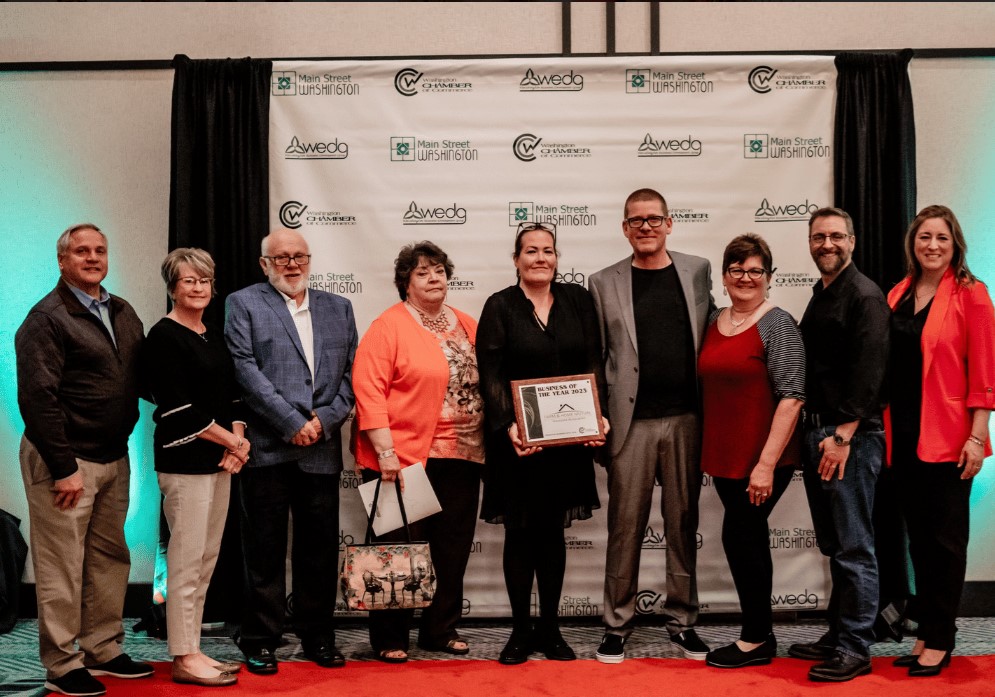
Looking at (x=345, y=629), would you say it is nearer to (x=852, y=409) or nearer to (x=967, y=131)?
(x=852, y=409)

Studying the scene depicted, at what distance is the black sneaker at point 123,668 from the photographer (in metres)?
3.21

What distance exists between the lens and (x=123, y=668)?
321cm

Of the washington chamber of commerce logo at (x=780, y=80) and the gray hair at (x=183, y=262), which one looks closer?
the gray hair at (x=183, y=262)

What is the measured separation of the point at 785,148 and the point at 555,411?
1889 millimetres

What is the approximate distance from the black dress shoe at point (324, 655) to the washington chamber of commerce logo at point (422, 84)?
2.56m

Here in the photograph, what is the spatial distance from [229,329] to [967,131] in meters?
3.68

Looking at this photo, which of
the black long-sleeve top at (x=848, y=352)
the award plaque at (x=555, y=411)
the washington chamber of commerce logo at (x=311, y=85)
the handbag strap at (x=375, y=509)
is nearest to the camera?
the black long-sleeve top at (x=848, y=352)

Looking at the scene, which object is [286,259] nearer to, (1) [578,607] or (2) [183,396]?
(2) [183,396]

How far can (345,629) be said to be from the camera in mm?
3945

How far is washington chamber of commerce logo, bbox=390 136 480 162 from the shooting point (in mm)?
4016

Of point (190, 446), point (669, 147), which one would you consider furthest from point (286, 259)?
point (669, 147)

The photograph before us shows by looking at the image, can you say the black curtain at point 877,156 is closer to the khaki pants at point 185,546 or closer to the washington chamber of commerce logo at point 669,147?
the washington chamber of commerce logo at point 669,147

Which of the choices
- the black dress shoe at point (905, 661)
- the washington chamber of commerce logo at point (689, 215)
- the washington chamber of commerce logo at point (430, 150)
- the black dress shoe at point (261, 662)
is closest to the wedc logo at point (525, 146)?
the washington chamber of commerce logo at point (430, 150)

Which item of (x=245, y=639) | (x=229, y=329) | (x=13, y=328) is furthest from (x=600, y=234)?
(x=13, y=328)
